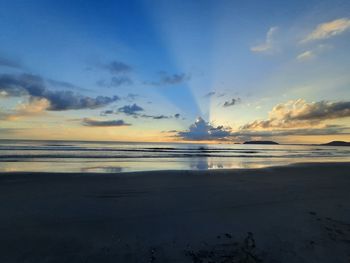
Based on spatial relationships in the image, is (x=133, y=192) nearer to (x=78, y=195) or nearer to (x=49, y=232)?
(x=78, y=195)

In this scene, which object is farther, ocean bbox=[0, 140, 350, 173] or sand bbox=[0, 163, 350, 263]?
ocean bbox=[0, 140, 350, 173]

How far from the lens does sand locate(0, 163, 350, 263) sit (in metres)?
5.42

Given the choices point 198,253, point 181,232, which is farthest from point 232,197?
point 198,253

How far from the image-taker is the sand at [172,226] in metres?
5.42

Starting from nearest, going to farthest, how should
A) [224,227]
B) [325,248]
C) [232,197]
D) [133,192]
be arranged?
[325,248], [224,227], [232,197], [133,192]

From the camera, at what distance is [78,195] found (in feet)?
33.8

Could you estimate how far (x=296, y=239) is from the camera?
6246mm

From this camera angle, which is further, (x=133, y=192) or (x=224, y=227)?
(x=133, y=192)

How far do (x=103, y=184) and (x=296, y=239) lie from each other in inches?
355

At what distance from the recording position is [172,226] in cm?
690

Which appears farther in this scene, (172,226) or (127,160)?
(127,160)

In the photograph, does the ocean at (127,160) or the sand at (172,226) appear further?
the ocean at (127,160)

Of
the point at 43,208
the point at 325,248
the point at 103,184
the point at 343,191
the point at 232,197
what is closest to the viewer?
the point at 325,248

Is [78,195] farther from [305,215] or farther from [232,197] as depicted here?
[305,215]
